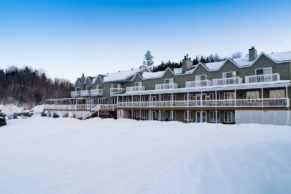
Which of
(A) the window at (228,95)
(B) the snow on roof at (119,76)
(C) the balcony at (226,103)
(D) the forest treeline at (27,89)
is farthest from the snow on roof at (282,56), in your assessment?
(D) the forest treeline at (27,89)

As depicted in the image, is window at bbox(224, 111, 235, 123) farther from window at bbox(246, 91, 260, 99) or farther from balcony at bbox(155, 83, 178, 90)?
balcony at bbox(155, 83, 178, 90)

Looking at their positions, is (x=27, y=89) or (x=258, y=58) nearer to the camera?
(x=258, y=58)

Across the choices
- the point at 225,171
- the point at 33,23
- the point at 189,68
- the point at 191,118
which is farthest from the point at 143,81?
the point at 225,171

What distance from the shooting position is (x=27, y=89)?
8512 centimetres

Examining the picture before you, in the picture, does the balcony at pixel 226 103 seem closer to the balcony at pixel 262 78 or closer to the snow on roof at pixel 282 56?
the balcony at pixel 262 78

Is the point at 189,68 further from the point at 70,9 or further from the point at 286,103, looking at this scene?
the point at 70,9

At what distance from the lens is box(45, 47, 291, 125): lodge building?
20859 mm

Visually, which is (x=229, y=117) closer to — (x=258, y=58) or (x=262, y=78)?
(x=262, y=78)

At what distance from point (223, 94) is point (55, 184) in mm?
23541

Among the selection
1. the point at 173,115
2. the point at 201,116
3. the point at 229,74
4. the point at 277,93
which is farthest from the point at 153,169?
the point at 229,74

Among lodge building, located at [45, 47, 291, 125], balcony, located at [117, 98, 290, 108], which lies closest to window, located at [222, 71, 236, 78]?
lodge building, located at [45, 47, 291, 125]

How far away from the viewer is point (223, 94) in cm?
2558

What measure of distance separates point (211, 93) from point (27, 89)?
278 ft

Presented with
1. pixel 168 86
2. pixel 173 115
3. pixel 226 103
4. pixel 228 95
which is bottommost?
pixel 173 115
